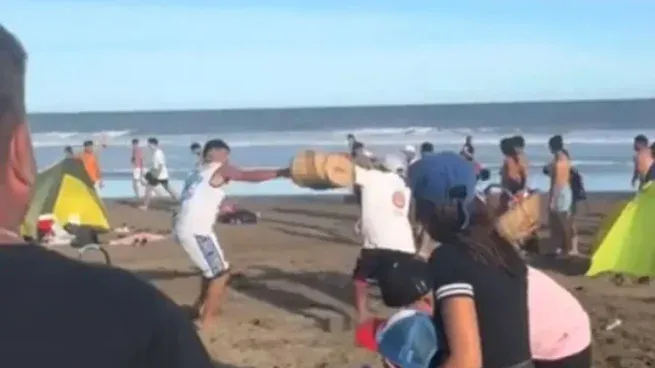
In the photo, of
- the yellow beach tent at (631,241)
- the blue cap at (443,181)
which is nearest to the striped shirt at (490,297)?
the blue cap at (443,181)

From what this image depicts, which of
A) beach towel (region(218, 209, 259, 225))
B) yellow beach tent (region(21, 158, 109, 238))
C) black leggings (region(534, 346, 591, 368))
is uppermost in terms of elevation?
black leggings (region(534, 346, 591, 368))

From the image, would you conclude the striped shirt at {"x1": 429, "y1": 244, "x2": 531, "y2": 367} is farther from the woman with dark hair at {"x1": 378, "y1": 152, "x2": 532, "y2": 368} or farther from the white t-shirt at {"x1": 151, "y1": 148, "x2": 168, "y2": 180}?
the white t-shirt at {"x1": 151, "y1": 148, "x2": 168, "y2": 180}

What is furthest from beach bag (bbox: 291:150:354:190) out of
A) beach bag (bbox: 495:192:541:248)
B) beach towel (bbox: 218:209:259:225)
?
beach towel (bbox: 218:209:259:225)

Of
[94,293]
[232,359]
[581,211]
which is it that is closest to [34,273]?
[94,293]

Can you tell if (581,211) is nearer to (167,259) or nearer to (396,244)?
(167,259)

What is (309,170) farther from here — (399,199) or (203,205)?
(203,205)

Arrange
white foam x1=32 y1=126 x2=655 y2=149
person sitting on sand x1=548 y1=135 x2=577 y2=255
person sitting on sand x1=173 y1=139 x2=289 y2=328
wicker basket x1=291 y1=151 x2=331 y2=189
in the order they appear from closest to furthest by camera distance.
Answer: wicker basket x1=291 y1=151 x2=331 y2=189
person sitting on sand x1=173 y1=139 x2=289 y2=328
person sitting on sand x1=548 y1=135 x2=577 y2=255
white foam x1=32 y1=126 x2=655 y2=149

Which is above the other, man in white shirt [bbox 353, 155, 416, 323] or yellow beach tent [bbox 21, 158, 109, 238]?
man in white shirt [bbox 353, 155, 416, 323]

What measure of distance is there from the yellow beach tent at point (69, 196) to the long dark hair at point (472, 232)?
12.3 m

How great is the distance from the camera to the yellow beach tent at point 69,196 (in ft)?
53.2

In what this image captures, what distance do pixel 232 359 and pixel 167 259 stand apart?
7.01 m

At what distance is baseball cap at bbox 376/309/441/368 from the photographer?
375 centimetres

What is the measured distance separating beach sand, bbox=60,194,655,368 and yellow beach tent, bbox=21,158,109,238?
0.66 meters

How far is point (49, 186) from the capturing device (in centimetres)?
1628
